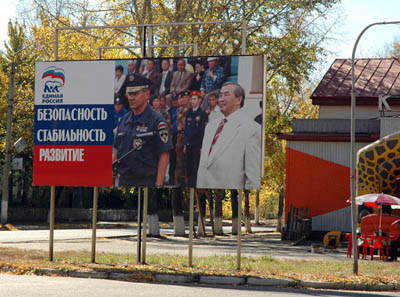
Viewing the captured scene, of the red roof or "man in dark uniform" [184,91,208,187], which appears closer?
"man in dark uniform" [184,91,208,187]

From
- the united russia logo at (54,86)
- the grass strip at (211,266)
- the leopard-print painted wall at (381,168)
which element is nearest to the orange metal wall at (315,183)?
the leopard-print painted wall at (381,168)

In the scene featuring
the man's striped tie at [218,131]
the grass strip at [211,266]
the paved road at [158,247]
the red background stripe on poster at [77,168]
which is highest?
the man's striped tie at [218,131]

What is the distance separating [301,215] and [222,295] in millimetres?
18776

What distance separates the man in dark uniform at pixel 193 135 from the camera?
16.7m

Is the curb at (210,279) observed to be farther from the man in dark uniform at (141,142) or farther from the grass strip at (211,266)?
the man in dark uniform at (141,142)

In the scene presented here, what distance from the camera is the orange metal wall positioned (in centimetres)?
3055

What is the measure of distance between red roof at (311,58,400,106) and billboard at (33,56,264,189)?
1755 cm

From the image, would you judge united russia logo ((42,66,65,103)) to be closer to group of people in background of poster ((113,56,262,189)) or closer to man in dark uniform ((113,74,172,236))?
group of people in background of poster ((113,56,262,189))

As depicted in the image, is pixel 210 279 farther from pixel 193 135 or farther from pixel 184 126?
pixel 184 126

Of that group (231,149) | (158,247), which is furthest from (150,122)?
(158,247)

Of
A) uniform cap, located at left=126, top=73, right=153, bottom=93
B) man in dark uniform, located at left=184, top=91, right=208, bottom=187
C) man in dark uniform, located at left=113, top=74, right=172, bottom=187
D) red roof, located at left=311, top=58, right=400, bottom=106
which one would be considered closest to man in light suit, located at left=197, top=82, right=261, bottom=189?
man in dark uniform, located at left=184, top=91, right=208, bottom=187

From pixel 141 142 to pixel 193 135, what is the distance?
131 cm

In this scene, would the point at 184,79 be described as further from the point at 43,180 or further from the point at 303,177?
the point at 303,177

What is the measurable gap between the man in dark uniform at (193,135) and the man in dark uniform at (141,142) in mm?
499
